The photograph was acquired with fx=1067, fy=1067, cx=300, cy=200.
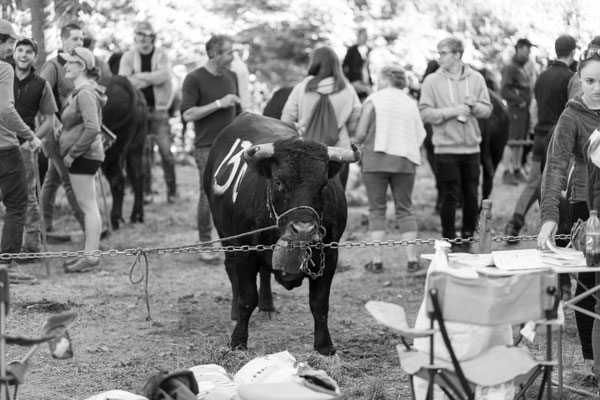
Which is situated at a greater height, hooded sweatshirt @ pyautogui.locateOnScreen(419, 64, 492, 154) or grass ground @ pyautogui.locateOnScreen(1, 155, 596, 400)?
hooded sweatshirt @ pyautogui.locateOnScreen(419, 64, 492, 154)

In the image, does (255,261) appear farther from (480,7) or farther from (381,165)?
(480,7)

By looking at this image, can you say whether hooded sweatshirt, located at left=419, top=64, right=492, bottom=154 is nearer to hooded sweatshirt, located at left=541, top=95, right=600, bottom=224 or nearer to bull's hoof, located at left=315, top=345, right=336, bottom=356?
bull's hoof, located at left=315, top=345, right=336, bottom=356

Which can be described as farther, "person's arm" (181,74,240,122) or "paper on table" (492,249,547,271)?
"person's arm" (181,74,240,122)

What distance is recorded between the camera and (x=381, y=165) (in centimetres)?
1040

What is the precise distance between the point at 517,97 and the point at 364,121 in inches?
282

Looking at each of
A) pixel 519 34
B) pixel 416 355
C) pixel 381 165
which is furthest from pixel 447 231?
pixel 519 34

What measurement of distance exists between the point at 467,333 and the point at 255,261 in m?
2.60

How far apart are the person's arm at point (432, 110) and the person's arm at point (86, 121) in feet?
10.5

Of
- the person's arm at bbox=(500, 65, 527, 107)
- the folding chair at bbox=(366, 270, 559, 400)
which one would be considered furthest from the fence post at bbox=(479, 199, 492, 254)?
the person's arm at bbox=(500, 65, 527, 107)

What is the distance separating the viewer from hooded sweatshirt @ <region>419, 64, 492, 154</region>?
34.8ft

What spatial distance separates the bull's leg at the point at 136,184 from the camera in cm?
1328

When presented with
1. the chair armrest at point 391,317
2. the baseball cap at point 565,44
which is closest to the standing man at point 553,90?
the baseball cap at point 565,44

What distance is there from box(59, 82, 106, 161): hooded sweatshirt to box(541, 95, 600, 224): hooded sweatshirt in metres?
5.04

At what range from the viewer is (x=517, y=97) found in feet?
55.6
